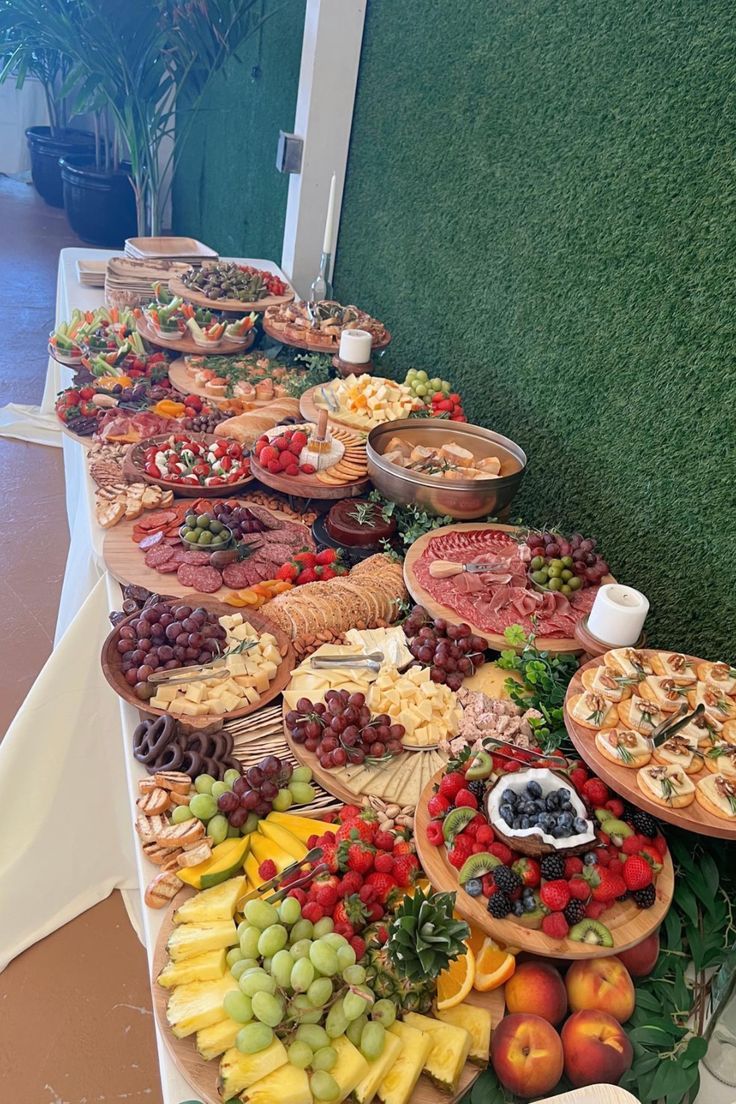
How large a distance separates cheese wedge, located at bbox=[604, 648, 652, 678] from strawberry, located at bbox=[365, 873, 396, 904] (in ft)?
2.07

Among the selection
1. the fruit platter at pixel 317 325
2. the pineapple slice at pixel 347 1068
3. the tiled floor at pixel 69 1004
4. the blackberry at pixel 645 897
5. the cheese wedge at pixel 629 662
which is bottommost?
the tiled floor at pixel 69 1004

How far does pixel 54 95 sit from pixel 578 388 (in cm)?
933

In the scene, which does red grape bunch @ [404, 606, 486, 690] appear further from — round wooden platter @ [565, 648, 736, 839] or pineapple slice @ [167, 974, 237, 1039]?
pineapple slice @ [167, 974, 237, 1039]

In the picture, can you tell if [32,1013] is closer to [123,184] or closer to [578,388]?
[578,388]

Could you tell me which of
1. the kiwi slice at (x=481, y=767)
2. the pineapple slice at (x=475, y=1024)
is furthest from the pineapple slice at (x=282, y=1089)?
the kiwi slice at (x=481, y=767)

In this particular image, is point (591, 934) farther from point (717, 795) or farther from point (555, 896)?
point (717, 795)

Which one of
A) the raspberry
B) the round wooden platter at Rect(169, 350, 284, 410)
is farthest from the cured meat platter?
the raspberry

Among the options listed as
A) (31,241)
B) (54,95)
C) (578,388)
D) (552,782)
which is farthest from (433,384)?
(54,95)

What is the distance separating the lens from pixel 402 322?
3.43 metres

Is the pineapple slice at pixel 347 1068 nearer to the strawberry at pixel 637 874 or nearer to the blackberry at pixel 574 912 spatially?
the blackberry at pixel 574 912

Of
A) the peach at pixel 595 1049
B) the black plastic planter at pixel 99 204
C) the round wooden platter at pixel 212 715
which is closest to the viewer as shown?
Answer: the peach at pixel 595 1049

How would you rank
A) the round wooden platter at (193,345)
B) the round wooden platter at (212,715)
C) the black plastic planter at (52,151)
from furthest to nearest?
the black plastic planter at (52,151), the round wooden platter at (193,345), the round wooden platter at (212,715)

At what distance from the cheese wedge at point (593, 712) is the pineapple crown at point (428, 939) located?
485mm

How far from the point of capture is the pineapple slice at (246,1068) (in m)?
1.05
